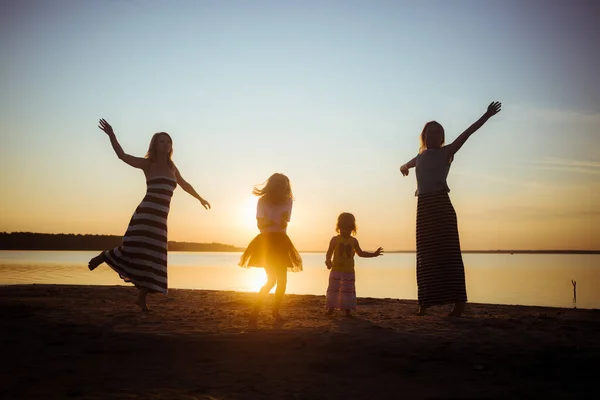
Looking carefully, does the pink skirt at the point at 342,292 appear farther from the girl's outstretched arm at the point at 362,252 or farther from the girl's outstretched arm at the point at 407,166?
the girl's outstretched arm at the point at 407,166

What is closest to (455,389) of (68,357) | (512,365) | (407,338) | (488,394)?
(488,394)

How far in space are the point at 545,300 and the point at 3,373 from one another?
1016 inches

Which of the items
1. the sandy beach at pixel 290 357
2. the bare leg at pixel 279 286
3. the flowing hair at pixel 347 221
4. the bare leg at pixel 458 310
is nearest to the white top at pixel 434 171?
the flowing hair at pixel 347 221

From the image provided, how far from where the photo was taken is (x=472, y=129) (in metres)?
8.29

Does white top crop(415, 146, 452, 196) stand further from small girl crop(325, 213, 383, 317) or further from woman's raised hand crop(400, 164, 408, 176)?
small girl crop(325, 213, 383, 317)

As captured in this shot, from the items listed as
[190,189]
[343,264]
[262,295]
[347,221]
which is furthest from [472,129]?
[190,189]

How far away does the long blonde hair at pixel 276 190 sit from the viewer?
26.2 ft

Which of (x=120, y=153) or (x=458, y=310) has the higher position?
(x=120, y=153)

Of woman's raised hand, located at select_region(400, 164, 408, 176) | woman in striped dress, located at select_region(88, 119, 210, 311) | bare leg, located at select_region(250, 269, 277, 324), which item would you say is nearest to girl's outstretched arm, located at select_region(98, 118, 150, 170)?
woman in striped dress, located at select_region(88, 119, 210, 311)

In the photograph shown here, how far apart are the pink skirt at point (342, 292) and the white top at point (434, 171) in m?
1.88

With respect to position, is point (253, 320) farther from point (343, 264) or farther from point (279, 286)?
point (343, 264)

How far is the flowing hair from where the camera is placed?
9320 millimetres

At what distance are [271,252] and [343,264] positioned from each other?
175cm

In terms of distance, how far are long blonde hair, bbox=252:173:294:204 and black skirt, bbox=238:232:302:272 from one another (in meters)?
0.50
